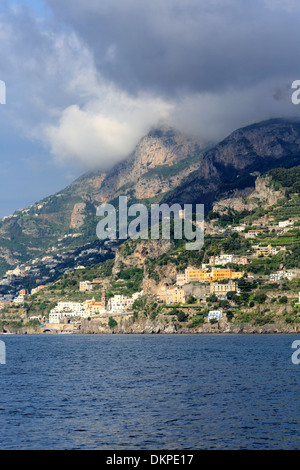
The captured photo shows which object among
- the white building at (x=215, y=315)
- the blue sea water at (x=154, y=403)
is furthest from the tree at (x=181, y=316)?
the blue sea water at (x=154, y=403)

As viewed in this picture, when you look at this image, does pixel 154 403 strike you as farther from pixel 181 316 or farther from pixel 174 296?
pixel 174 296

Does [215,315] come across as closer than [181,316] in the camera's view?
Yes

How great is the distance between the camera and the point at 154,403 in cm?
5888

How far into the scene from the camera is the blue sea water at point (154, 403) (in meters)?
44.8

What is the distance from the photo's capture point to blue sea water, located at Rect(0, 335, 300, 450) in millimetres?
44781

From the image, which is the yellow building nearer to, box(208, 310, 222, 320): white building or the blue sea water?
box(208, 310, 222, 320): white building

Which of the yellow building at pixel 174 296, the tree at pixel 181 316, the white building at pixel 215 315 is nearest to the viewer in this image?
the white building at pixel 215 315

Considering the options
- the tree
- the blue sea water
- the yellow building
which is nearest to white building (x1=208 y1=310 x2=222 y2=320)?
the tree

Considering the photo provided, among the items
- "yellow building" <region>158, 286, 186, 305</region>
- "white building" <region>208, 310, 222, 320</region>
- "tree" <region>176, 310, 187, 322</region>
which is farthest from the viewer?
"yellow building" <region>158, 286, 186, 305</region>

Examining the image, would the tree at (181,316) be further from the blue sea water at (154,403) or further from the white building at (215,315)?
the blue sea water at (154,403)

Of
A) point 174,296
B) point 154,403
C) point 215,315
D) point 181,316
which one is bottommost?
point 154,403

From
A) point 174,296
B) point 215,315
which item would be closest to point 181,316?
point 215,315

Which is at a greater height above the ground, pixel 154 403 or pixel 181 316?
pixel 181 316

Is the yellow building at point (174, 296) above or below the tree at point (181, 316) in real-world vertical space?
above
